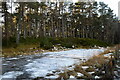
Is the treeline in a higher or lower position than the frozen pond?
higher

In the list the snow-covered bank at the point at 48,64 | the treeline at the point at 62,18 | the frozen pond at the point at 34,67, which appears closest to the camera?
the frozen pond at the point at 34,67

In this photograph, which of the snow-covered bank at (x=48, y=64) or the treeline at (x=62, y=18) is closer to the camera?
the snow-covered bank at (x=48, y=64)

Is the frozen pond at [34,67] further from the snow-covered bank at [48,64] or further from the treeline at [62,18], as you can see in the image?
the treeline at [62,18]

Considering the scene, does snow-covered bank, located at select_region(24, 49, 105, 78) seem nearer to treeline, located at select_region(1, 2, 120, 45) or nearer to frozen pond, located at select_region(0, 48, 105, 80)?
frozen pond, located at select_region(0, 48, 105, 80)

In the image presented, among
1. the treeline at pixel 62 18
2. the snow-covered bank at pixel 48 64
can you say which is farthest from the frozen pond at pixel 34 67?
the treeline at pixel 62 18

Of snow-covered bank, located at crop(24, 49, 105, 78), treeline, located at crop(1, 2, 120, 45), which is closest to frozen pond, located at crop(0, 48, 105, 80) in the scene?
snow-covered bank, located at crop(24, 49, 105, 78)

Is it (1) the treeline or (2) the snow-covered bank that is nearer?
(2) the snow-covered bank

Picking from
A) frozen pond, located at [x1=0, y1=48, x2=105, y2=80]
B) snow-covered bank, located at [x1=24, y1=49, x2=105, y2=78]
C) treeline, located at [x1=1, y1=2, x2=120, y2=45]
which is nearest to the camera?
frozen pond, located at [x1=0, y1=48, x2=105, y2=80]

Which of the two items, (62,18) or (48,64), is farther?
(62,18)

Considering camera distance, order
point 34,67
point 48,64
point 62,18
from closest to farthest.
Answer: point 34,67 → point 48,64 → point 62,18

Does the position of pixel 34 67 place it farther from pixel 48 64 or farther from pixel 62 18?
pixel 62 18

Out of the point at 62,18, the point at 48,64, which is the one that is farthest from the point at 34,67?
the point at 62,18

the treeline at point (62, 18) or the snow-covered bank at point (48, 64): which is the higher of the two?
the treeline at point (62, 18)

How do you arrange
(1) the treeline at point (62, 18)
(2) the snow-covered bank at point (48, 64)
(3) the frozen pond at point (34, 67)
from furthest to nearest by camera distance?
(1) the treeline at point (62, 18)
(2) the snow-covered bank at point (48, 64)
(3) the frozen pond at point (34, 67)
